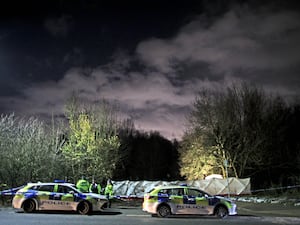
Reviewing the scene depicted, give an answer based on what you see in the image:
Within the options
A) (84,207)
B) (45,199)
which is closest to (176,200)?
(84,207)

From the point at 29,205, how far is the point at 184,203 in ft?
24.3

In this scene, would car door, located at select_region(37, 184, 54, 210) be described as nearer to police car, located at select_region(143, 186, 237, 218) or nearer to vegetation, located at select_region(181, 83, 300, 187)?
police car, located at select_region(143, 186, 237, 218)

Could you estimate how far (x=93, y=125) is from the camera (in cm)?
4025

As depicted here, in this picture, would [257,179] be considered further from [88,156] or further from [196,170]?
[88,156]

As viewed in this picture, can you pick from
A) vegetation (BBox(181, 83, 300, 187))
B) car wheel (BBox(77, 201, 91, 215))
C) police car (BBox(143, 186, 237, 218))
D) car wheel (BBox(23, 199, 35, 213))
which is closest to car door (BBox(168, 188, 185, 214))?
police car (BBox(143, 186, 237, 218))

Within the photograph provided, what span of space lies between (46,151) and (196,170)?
64.4 ft

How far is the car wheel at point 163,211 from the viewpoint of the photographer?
58.4 feet

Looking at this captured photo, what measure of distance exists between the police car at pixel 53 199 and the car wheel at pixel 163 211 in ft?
10.1

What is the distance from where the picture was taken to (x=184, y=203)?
18.0 meters

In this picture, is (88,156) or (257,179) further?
(257,179)

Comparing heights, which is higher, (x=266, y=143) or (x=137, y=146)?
(x=137, y=146)

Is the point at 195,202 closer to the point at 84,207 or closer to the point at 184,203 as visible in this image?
the point at 184,203

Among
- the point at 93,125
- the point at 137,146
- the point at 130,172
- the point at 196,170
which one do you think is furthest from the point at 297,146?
the point at 137,146

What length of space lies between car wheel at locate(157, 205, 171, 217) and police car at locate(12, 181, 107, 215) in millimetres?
3092
